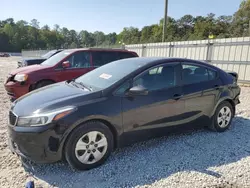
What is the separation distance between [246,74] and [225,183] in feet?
25.8

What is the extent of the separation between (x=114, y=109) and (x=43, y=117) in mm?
909

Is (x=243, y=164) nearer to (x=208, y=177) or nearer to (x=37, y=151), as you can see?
(x=208, y=177)

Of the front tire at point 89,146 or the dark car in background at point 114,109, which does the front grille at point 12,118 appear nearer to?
the dark car in background at point 114,109

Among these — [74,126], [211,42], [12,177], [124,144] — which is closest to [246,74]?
[211,42]

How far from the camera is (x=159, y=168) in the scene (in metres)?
2.92

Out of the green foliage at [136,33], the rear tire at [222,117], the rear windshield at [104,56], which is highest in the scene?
the green foliage at [136,33]

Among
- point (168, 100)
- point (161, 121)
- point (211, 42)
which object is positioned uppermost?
point (211, 42)

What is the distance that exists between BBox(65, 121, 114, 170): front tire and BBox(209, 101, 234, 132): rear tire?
2219 mm

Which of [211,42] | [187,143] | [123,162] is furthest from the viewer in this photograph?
[211,42]

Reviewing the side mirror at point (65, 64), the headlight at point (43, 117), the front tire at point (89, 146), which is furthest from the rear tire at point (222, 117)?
the side mirror at point (65, 64)

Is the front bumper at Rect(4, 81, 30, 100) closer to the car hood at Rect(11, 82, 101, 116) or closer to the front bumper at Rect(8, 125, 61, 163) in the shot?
the car hood at Rect(11, 82, 101, 116)

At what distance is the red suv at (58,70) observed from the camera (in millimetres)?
5598

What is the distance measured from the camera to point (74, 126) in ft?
8.72

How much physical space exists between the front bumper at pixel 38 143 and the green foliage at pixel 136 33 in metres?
26.2
